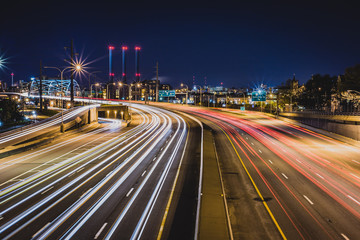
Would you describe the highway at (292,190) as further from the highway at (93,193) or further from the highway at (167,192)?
the highway at (93,193)

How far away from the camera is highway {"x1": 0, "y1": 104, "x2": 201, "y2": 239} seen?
1061 centimetres

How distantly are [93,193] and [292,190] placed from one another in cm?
1302

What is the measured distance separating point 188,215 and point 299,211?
6.05m

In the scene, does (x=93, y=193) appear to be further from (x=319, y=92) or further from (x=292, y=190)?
(x=319, y=92)

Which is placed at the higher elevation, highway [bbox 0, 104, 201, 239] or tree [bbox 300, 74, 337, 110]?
tree [bbox 300, 74, 337, 110]

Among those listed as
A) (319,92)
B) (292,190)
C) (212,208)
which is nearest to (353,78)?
(319,92)

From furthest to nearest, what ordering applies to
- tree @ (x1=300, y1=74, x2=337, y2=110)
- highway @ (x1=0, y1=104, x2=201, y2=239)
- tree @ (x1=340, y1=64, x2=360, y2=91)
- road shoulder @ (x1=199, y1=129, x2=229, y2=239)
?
tree @ (x1=300, y1=74, x2=337, y2=110), tree @ (x1=340, y1=64, x2=360, y2=91), highway @ (x1=0, y1=104, x2=201, y2=239), road shoulder @ (x1=199, y1=129, x2=229, y2=239)

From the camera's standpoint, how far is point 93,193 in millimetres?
14688

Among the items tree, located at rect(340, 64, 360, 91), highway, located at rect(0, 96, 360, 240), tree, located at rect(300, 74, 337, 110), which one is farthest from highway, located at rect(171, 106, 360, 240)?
tree, located at rect(300, 74, 337, 110)

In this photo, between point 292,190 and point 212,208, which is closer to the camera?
point 212,208

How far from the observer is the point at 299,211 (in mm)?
12562

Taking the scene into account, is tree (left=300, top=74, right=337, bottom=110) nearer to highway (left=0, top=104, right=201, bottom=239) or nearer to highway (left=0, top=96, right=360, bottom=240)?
highway (left=0, top=96, right=360, bottom=240)

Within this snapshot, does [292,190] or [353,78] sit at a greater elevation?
[353,78]

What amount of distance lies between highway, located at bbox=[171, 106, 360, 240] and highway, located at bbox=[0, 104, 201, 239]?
3171mm
